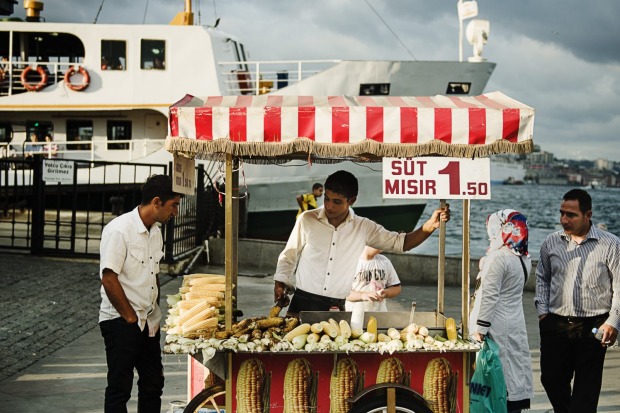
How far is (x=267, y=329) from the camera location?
523 cm

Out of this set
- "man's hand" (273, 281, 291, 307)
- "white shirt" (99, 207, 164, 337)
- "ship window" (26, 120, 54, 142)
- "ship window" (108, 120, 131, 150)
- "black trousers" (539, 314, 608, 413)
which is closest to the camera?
"white shirt" (99, 207, 164, 337)

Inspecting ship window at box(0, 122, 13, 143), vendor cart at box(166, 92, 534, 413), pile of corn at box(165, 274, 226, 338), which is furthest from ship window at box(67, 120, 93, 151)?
vendor cart at box(166, 92, 534, 413)

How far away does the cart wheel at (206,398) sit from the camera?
5.30 meters

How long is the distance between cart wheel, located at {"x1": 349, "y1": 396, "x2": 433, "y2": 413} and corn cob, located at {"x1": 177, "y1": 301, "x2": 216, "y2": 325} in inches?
47.6

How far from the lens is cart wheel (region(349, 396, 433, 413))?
5035 mm

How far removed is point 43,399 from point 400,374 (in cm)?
362

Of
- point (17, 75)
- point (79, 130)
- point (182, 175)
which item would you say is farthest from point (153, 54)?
point (182, 175)

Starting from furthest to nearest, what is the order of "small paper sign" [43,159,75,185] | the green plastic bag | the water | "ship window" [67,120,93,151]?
1. the water
2. "ship window" [67,120,93,151]
3. "small paper sign" [43,159,75,185]
4. the green plastic bag

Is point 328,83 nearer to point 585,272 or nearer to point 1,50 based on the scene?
point 1,50

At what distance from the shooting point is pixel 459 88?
82.5ft

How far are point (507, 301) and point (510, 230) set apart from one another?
538 mm

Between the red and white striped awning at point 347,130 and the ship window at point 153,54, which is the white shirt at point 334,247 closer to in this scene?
the red and white striped awning at point 347,130

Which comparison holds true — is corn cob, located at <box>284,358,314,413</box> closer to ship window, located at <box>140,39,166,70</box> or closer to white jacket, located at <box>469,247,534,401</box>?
white jacket, located at <box>469,247,534,401</box>

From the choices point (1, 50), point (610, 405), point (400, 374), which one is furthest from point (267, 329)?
point (1, 50)
